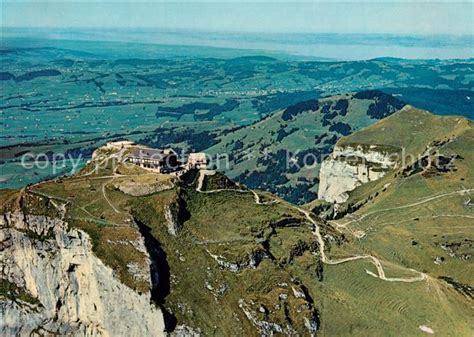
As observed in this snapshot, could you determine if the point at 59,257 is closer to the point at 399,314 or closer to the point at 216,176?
the point at 216,176

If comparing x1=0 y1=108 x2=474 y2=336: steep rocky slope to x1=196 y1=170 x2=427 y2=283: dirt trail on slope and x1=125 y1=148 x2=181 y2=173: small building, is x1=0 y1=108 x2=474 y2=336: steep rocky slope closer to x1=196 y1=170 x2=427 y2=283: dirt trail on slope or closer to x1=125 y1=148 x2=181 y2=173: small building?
x1=196 y1=170 x2=427 y2=283: dirt trail on slope

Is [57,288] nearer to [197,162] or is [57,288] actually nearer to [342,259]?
[197,162]

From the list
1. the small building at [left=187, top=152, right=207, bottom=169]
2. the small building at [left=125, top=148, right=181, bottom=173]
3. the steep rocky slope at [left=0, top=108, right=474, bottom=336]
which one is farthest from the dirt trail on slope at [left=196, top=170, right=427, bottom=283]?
the small building at [left=125, top=148, right=181, bottom=173]

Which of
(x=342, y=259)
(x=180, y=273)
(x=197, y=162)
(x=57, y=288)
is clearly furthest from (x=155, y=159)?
(x=342, y=259)

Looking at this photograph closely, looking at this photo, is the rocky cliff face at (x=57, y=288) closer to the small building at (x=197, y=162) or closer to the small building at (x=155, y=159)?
the small building at (x=155, y=159)

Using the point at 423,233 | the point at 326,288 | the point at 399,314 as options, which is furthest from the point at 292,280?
the point at 423,233

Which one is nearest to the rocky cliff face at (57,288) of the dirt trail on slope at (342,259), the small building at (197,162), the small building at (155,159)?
the small building at (155,159)

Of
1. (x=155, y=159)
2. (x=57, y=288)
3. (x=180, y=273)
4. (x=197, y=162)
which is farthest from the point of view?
(x=197, y=162)

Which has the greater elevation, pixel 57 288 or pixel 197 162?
pixel 197 162
